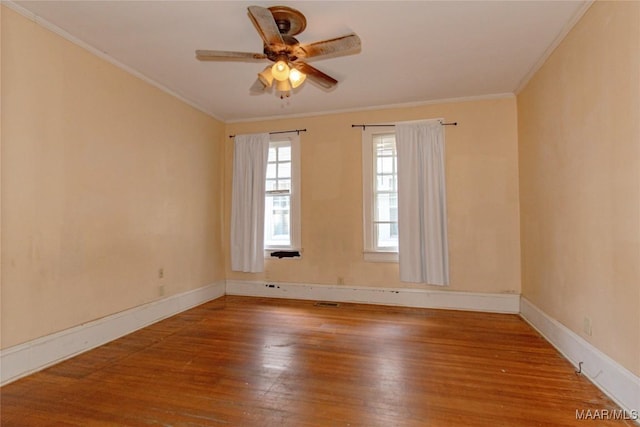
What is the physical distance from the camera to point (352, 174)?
464cm

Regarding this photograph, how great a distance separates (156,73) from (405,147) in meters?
3.09

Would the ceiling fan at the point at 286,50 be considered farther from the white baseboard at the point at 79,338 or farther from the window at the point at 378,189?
the white baseboard at the point at 79,338

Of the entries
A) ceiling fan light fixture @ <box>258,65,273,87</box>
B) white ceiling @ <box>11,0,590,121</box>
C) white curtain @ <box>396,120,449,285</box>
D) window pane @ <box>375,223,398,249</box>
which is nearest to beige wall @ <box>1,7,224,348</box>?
white ceiling @ <box>11,0,590,121</box>

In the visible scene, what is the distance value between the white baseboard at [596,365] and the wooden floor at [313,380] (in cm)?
7

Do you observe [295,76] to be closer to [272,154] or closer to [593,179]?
[593,179]

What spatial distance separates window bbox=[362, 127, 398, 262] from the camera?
454 cm

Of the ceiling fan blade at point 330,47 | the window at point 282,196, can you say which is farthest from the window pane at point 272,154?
the ceiling fan blade at point 330,47

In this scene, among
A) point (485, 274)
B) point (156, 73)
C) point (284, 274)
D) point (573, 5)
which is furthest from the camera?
point (284, 274)

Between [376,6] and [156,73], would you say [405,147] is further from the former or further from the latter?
[156,73]

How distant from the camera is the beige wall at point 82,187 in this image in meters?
2.42

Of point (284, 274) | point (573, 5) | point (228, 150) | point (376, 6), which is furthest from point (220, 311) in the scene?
point (573, 5)

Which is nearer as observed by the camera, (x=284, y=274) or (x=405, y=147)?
(x=405, y=147)

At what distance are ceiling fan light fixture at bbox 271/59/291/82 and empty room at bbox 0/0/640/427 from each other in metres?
0.02

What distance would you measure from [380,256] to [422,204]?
2.98 feet
